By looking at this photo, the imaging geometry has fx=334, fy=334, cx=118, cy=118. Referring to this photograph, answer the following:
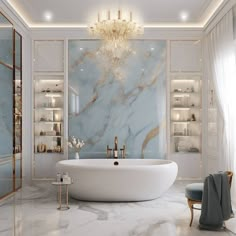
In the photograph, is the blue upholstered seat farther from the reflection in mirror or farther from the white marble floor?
the reflection in mirror

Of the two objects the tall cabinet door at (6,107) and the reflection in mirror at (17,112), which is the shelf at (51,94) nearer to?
the reflection in mirror at (17,112)

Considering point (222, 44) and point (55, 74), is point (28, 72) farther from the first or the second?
point (222, 44)

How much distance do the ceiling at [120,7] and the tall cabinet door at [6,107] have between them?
55cm

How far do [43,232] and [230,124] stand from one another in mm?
2965

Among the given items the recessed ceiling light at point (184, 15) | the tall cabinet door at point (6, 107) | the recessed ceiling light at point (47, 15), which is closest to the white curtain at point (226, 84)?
the recessed ceiling light at point (184, 15)

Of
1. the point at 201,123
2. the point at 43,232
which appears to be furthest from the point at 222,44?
the point at 43,232

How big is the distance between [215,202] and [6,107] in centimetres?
331

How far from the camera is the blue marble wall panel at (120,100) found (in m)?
6.41

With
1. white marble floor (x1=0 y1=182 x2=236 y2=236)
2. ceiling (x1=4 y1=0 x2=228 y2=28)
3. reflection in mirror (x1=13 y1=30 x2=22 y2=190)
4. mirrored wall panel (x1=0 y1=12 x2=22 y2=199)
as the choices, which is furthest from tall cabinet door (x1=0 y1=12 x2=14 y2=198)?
ceiling (x1=4 y1=0 x2=228 y2=28)

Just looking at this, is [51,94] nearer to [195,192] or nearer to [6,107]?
[6,107]

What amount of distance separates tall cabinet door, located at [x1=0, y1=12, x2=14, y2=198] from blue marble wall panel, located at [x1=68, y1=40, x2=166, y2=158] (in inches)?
54.6

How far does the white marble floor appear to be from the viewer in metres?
3.42

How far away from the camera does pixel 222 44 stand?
16.9ft

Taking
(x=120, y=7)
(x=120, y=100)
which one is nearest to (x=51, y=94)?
(x=120, y=100)
